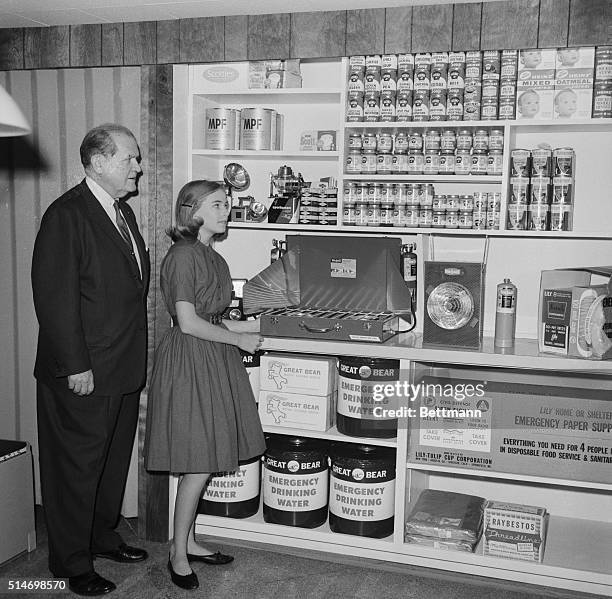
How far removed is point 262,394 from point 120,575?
2.86ft

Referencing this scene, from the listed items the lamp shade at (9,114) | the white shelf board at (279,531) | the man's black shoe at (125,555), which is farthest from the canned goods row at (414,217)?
the lamp shade at (9,114)

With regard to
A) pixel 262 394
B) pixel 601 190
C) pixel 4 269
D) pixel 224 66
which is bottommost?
pixel 262 394

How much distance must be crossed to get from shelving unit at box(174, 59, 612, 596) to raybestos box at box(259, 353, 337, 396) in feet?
0.41

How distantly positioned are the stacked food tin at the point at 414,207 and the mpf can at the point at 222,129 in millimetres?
551

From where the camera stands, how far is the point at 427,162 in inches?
119

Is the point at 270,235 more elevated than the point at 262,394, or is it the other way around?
the point at 270,235

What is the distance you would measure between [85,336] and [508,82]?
1789mm

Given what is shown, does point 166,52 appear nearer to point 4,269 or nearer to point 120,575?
point 4,269

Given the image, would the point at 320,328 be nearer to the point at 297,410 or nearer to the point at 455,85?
the point at 297,410

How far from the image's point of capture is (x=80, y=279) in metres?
2.77

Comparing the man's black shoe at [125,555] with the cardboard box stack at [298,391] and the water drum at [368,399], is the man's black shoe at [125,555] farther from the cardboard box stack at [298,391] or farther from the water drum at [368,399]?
the water drum at [368,399]

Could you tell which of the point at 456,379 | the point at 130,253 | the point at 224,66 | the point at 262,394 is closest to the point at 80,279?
the point at 130,253

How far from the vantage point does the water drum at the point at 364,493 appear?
3057 millimetres

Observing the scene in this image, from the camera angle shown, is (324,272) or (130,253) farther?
(324,272)
